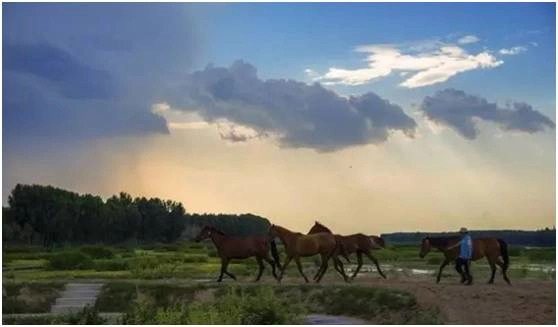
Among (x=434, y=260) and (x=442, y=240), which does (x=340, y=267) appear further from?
(x=434, y=260)

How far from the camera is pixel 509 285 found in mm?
14555

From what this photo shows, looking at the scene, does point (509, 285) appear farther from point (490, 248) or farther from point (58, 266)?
point (58, 266)

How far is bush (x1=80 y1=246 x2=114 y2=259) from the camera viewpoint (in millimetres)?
17812

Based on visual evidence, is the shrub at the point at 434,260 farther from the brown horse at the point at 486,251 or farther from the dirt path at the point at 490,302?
the dirt path at the point at 490,302

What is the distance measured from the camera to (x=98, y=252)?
17906 mm

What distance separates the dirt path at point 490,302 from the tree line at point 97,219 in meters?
4.39

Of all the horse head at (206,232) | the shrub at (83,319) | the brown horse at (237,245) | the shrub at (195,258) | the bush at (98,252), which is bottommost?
the shrub at (83,319)

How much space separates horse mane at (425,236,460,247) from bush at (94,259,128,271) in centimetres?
636

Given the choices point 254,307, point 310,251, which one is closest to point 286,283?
point 310,251

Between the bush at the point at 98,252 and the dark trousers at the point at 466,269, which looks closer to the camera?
the dark trousers at the point at 466,269

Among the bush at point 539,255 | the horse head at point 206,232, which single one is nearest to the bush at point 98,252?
the horse head at point 206,232

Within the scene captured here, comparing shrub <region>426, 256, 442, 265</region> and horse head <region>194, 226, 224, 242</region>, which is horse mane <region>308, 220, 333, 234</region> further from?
shrub <region>426, 256, 442, 265</region>

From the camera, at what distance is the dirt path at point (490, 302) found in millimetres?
12172

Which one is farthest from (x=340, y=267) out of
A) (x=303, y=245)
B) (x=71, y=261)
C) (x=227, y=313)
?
(x=71, y=261)
